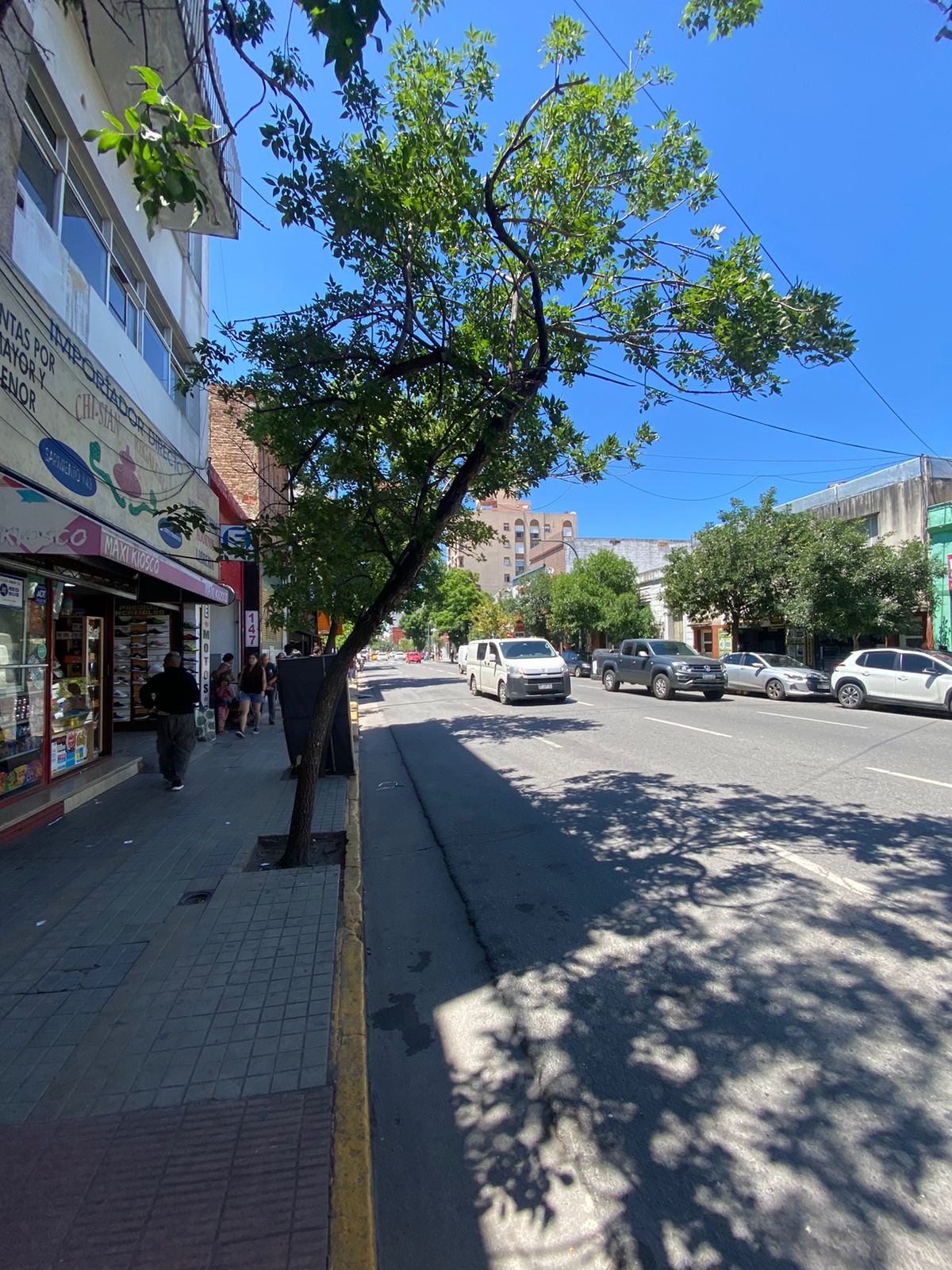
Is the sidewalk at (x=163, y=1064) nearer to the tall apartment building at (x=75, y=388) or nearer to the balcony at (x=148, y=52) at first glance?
the tall apartment building at (x=75, y=388)

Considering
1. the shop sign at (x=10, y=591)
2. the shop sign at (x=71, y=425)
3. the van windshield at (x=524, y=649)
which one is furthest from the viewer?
the van windshield at (x=524, y=649)

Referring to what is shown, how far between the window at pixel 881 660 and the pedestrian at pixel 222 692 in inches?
626

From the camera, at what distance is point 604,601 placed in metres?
38.9

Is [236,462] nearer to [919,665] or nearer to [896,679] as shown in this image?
[896,679]

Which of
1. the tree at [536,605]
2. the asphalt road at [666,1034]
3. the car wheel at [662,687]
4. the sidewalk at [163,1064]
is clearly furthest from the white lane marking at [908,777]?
the tree at [536,605]

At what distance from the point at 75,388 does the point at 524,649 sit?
14.7 m

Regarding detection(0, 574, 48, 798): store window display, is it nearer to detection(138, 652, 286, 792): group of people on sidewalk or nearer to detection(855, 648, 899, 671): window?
detection(138, 652, 286, 792): group of people on sidewalk

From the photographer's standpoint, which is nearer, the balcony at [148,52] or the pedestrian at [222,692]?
the balcony at [148,52]

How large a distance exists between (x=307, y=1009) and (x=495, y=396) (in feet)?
14.5

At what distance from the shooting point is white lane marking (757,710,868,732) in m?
13.6

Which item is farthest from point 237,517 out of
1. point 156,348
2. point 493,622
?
point 493,622

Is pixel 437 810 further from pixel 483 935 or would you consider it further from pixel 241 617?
pixel 241 617

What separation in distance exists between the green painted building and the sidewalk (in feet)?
74.2

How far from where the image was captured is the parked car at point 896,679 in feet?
53.0
